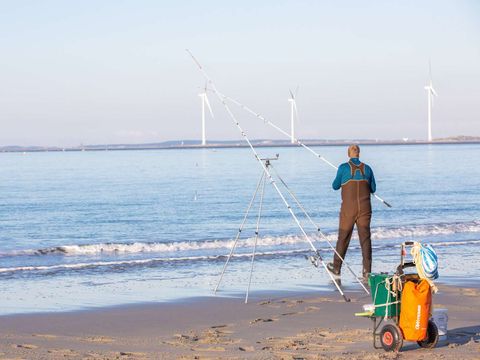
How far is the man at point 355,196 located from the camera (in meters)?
11.5

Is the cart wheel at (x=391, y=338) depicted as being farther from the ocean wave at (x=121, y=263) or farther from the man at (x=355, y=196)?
the ocean wave at (x=121, y=263)

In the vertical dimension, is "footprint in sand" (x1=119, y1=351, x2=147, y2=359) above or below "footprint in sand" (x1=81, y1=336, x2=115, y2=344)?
above

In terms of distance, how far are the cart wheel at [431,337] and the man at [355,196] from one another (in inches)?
143

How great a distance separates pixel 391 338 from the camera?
25.1 feet

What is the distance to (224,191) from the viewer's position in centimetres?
4269

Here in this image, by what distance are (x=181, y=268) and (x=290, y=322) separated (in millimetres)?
5460

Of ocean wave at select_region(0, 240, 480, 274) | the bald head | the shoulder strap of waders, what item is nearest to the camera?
the bald head

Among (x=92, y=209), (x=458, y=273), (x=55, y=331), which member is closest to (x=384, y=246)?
(x=458, y=273)

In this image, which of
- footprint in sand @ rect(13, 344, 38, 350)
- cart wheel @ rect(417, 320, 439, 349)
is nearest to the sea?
footprint in sand @ rect(13, 344, 38, 350)

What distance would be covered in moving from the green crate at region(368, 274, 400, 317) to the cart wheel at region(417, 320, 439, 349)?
0.92ft

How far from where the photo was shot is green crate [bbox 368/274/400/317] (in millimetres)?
7820

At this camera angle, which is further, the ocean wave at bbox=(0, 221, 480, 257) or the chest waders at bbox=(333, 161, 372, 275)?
the ocean wave at bbox=(0, 221, 480, 257)

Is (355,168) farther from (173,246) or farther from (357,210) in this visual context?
(173,246)

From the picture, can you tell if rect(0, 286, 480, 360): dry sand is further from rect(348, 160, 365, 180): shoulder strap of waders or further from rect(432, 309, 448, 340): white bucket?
rect(348, 160, 365, 180): shoulder strap of waders
